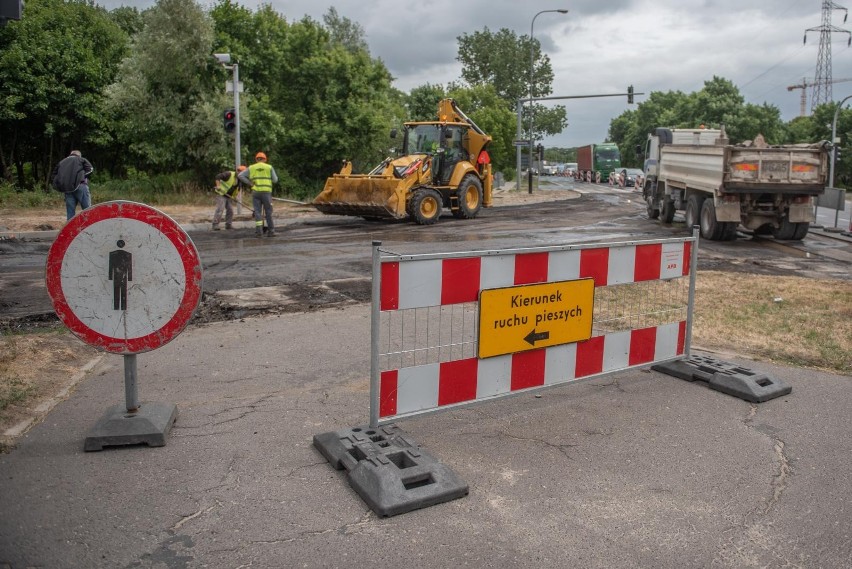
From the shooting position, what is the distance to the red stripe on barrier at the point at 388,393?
170 inches

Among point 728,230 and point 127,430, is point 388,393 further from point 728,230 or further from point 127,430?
point 728,230

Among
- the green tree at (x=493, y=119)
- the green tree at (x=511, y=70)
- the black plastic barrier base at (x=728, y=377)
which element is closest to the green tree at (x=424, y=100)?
the green tree at (x=493, y=119)

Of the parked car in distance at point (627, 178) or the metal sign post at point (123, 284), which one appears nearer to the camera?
the metal sign post at point (123, 284)

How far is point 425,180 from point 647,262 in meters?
15.8

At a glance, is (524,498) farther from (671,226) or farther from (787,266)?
(671,226)

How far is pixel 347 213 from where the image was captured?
2081cm

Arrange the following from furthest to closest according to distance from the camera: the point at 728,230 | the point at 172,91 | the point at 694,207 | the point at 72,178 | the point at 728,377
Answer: the point at 172,91 < the point at 694,207 < the point at 728,230 < the point at 72,178 < the point at 728,377

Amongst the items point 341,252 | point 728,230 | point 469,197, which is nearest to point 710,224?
point 728,230

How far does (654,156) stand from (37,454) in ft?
74.8

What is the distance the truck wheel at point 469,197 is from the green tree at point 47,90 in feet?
52.1

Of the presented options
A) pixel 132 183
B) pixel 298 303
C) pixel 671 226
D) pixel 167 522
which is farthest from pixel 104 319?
pixel 132 183

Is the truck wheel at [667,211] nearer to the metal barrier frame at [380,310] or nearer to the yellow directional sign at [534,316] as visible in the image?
the metal barrier frame at [380,310]

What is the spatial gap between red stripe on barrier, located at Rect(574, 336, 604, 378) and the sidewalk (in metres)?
0.24

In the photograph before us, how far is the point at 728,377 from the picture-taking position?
18.3ft
